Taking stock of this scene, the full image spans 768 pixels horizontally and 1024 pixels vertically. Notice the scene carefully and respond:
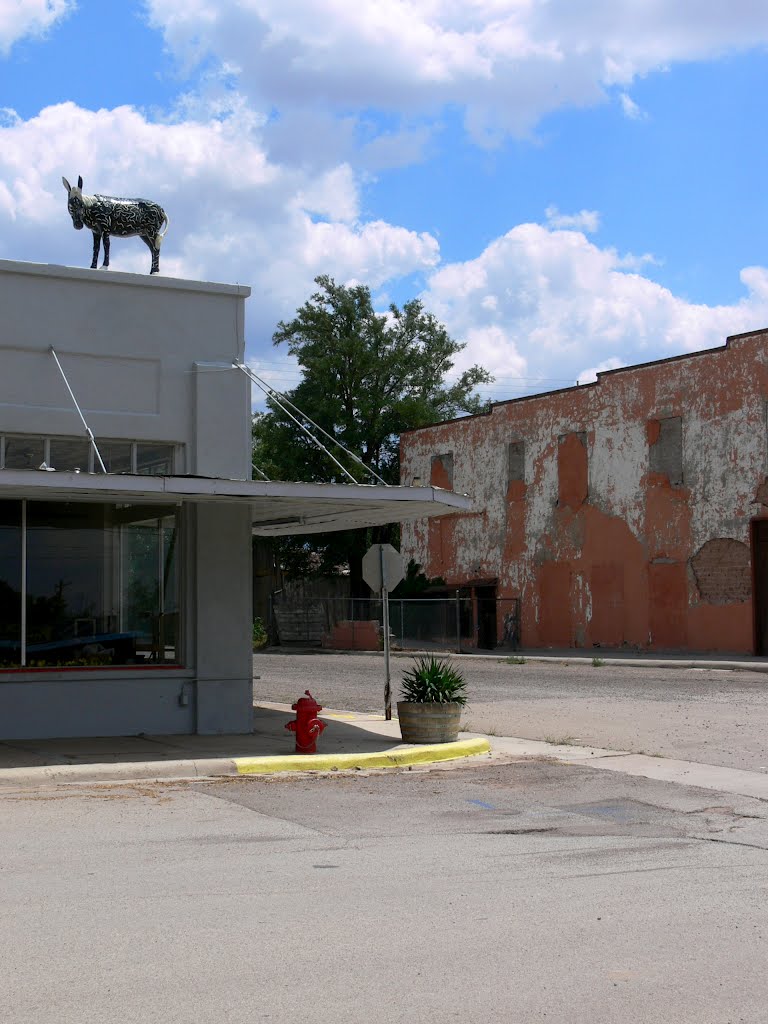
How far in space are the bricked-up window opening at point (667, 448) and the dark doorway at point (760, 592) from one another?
127 inches

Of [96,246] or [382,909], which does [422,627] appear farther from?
[382,909]

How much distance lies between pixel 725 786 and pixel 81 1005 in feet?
26.6

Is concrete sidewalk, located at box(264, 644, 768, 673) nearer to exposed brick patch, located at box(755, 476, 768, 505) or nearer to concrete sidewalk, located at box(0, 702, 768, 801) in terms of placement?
exposed brick patch, located at box(755, 476, 768, 505)

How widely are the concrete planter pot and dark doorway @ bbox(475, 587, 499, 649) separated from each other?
28.2m

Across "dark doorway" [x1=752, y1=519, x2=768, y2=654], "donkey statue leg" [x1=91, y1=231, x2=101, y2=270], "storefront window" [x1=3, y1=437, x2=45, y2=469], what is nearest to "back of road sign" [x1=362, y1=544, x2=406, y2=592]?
"storefront window" [x1=3, y1=437, x2=45, y2=469]

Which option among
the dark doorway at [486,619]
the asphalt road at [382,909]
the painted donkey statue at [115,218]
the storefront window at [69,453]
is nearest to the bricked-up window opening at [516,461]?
the dark doorway at [486,619]

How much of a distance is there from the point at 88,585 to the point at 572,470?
88.1 feet

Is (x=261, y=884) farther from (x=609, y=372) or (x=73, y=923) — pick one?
(x=609, y=372)

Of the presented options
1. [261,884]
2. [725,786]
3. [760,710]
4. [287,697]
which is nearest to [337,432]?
[287,697]

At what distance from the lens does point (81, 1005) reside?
16.3 ft

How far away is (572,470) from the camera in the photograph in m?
39.8

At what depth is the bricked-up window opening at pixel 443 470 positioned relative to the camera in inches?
1772

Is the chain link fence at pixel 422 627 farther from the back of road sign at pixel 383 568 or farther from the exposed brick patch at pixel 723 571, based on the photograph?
the back of road sign at pixel 383 568

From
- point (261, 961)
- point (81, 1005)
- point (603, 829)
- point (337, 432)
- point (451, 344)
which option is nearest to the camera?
point (81, 1005)
